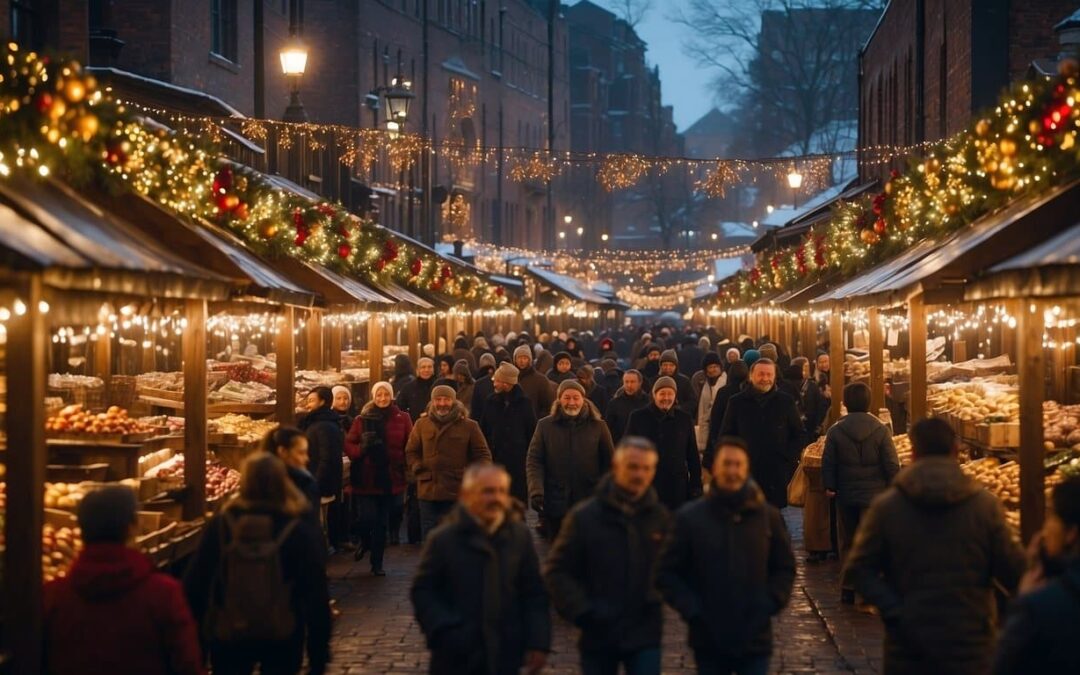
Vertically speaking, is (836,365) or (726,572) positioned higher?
(836,365)

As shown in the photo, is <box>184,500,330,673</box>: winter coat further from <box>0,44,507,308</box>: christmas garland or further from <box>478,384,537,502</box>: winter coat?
<box>478,384,537,502</box>: winter coat

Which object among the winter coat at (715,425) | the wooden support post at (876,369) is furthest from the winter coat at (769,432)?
the wooden support post at (876,369)

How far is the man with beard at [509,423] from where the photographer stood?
50.0ft

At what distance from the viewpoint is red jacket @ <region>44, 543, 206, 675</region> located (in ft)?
22.7

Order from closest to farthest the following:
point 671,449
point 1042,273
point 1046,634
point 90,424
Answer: point 1046,634 < point 1042,273 < point 90,424 < point 671,449

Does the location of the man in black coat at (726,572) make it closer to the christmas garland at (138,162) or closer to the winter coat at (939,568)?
the winter coat at (939,568)

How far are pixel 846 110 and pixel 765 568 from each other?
69.3m

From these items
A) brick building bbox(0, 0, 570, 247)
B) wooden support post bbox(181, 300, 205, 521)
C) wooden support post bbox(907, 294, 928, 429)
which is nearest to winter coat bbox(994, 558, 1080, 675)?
wooden support post bbox(181, 300, 205, 521)

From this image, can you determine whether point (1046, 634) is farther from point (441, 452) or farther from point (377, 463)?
point (377, 463)

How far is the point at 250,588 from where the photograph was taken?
7.57 meters

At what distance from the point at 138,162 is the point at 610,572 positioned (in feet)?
19.9

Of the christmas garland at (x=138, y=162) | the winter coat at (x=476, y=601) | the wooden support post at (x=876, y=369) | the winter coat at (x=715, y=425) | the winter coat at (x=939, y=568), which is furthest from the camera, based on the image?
the wooden support post at (x=876, y=369)

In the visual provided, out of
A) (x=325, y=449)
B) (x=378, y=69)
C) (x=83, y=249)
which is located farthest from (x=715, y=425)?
(x=378, y=69)

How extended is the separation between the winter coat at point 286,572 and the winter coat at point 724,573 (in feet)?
4.89
